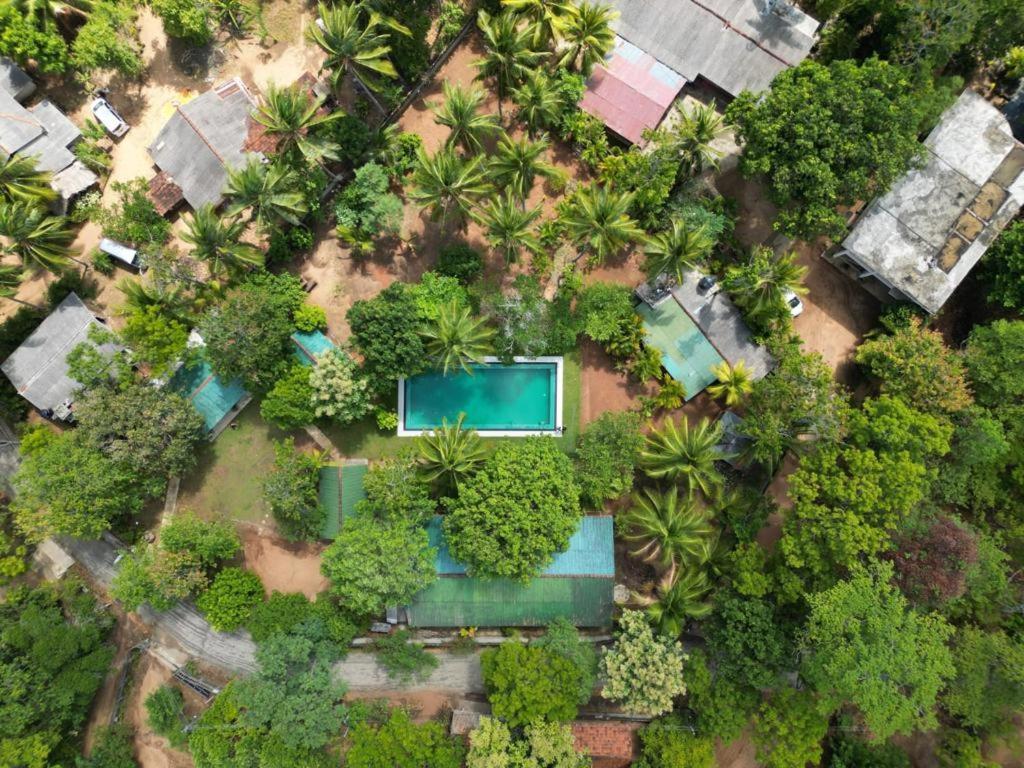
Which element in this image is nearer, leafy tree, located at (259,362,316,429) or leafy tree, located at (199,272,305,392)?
leafy tree, located at (199,272,305,392)

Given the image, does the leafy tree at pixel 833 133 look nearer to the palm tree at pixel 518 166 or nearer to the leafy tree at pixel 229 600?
the palm tree at pixel 518 166

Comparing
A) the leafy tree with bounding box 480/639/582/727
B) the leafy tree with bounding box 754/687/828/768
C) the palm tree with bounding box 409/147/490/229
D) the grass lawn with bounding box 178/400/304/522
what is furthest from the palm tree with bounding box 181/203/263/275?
the leafy tree with bounding box 754/687/828/768

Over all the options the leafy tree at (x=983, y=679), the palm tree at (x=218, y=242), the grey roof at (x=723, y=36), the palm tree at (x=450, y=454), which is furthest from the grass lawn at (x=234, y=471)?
the leafy tree at (x=983, y=679)

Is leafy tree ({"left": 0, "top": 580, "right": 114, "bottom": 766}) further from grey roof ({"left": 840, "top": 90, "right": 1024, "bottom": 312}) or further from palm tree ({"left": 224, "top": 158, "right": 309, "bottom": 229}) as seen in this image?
grey roof ({"left": 840, "top": 90, "right": 1024, "bottom": 312})

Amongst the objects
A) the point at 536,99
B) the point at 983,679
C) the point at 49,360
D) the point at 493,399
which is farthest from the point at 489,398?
the point at 983,679

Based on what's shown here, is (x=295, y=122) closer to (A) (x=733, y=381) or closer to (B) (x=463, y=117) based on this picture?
(B) (x=463, y=117)

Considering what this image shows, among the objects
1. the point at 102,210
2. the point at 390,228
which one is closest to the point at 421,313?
the point at 390,228
